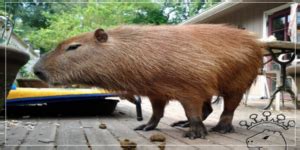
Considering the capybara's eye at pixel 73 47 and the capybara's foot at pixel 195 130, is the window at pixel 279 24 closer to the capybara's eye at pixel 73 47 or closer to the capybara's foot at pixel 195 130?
the capybara's foot at pixel 195 130

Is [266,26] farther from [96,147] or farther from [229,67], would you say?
[96,147]

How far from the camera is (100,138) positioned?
→ 176 centimetres

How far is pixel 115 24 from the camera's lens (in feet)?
6.18

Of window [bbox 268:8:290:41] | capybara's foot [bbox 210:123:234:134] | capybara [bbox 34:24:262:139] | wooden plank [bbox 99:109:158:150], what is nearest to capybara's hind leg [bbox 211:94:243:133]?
capybara's foot [bbox 210:123:234:134]

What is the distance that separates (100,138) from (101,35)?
1.43ft

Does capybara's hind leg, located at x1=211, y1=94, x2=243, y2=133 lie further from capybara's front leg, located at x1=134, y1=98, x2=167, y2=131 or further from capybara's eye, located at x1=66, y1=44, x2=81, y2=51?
capybara's eye, located at x1=66, y1=44, x2=81, y2=51

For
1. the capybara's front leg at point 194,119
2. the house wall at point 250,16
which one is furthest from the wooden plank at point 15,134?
the house wall at point 250,16

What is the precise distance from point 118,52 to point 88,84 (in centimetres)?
20

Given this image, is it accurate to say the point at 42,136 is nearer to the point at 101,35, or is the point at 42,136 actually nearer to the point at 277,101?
the point at 101,35

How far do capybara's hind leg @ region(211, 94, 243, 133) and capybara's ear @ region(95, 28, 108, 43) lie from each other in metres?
0.71

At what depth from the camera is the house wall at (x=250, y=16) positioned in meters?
5.13

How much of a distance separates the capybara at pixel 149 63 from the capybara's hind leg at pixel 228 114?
21 cm

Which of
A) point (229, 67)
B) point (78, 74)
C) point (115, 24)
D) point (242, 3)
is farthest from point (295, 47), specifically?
point (242, 3)

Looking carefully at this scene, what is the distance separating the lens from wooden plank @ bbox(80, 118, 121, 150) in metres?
1.54
